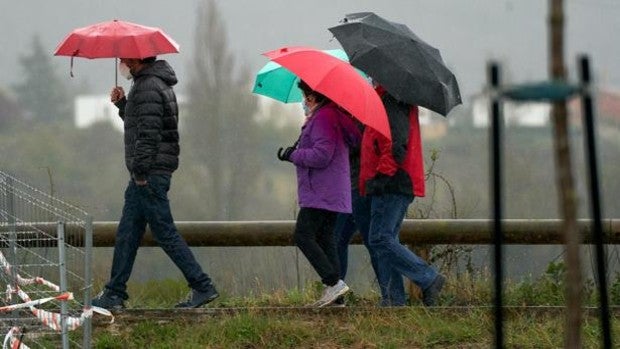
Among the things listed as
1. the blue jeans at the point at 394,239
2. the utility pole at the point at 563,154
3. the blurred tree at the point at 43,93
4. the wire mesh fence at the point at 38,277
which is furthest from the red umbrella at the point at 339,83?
the blurred tree at the point at 43,93

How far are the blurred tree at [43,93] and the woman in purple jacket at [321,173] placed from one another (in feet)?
17.3

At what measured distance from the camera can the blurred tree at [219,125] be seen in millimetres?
13633

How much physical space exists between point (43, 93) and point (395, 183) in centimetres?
572

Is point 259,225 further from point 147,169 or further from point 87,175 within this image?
point 87,175

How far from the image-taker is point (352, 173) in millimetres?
8586

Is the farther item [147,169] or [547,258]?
[547,258]

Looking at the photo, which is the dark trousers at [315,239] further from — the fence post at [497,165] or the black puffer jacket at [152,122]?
the fence post at [497,165]

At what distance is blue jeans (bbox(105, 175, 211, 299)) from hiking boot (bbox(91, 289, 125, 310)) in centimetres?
2

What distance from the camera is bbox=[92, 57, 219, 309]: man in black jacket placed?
26.5 feet

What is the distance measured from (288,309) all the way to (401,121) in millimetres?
1123

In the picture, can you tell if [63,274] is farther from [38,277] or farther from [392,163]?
[392,163]

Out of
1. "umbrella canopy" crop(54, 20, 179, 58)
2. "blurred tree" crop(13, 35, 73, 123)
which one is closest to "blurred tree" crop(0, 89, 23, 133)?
"blurred tree" crop(13, 35, 73, 123)

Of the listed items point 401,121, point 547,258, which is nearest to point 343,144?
point 401,121

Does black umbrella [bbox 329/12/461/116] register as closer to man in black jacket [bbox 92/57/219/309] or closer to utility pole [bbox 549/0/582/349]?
man in black jacket [bbox 92/57/219/309]
